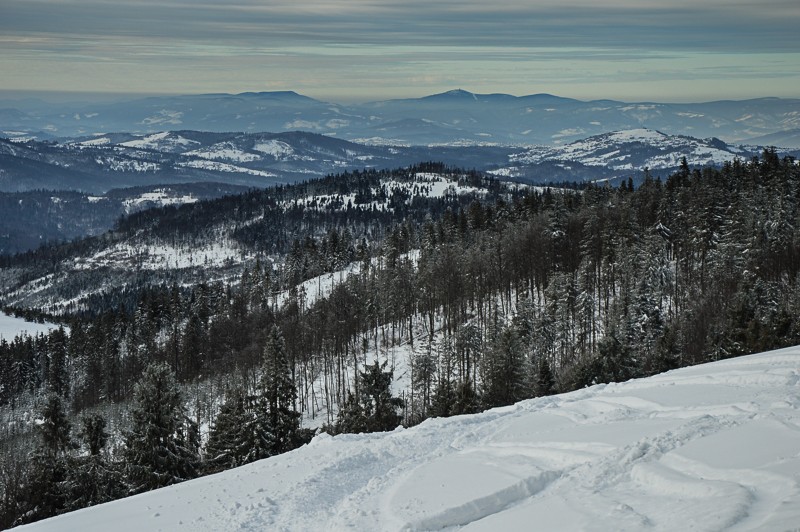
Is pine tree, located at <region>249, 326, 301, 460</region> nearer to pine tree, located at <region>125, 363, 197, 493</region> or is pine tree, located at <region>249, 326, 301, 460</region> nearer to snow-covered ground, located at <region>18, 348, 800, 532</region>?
pine tree, located at <region>125, 363, 197, 493</region>

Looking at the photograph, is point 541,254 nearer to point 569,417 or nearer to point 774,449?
point 569,417

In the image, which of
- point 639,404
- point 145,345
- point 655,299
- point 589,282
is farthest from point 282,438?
point 145,345

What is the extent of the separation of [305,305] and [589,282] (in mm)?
62930

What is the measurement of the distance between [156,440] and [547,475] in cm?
2730

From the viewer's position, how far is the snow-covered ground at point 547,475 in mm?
12844

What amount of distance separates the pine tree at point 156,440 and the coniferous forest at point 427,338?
4.4 inches

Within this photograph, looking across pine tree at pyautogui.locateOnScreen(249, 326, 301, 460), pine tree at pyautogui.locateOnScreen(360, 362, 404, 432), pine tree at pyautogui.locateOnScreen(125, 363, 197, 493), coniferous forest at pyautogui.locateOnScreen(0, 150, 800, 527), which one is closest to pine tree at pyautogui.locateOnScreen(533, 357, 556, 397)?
coniferous forest at pyautogui.locateOnScreen(0, 150, 800, 527)

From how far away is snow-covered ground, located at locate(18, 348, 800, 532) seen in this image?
1284 centimetres

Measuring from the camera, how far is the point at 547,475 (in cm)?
1595

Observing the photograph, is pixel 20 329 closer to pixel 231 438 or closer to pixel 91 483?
pixel 231 438

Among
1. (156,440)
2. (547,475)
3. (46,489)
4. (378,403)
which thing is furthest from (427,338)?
(547,475)

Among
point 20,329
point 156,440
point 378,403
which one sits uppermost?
point 156,440

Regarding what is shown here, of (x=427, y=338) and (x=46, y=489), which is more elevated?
(x=46, y=489)

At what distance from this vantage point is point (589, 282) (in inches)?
3152
